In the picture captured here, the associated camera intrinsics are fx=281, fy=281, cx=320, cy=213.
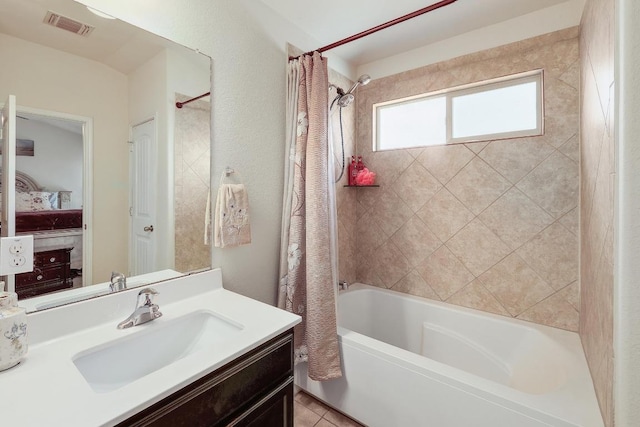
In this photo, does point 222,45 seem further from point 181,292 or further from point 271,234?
point 181,292

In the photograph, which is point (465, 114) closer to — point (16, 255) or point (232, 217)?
point (232, 217)

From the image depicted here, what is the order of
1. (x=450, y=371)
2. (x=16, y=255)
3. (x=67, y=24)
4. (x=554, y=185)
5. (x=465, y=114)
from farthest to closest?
(x=465, y=114) < (x=554, y=185) < (x=450, y=371) < (x=67, y=24) < (x=16, y=255)

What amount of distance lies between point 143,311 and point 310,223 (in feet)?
2.85

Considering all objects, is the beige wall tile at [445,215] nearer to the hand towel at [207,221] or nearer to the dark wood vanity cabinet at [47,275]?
the hand towel at [207,221]

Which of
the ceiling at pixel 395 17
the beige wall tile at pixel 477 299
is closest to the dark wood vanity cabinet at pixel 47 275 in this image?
the ceiling at pixel 395 17

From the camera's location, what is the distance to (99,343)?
90 centimetres

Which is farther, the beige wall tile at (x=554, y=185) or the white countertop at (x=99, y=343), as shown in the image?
the beige wall tile at (x=554, y=185)

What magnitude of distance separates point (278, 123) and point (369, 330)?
1755mm

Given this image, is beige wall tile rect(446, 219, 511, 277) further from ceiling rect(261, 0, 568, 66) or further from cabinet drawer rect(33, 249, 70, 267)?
cabinet drawer rect(33, 249, 70, 267)

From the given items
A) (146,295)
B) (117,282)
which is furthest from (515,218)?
(117,282)

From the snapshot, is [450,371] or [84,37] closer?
[84,37]

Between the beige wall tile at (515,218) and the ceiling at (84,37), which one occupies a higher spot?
the ceiling at (84,37)

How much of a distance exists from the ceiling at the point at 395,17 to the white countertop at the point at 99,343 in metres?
1.66

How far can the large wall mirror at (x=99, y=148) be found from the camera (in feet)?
3.01
